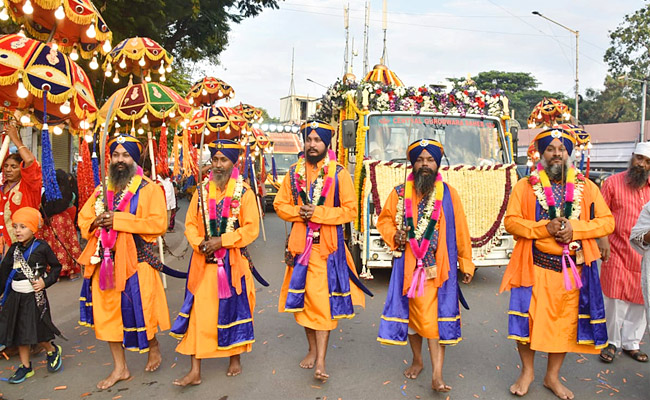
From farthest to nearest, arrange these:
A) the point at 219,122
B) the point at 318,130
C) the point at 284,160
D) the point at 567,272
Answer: the point at 284,160, the point at 219,122, the point at 318,130, the point at 567,272

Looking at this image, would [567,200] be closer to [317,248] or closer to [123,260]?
[317,248]

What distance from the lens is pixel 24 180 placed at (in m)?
5.10

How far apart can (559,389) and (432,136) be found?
179 inches

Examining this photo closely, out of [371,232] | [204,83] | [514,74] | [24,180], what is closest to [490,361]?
[371,232]

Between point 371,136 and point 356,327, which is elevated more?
point 371,136

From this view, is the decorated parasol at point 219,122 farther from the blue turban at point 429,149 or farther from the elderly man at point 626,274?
the elderly man at point 626,274

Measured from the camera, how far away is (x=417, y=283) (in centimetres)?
408

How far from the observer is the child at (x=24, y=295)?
169 inches

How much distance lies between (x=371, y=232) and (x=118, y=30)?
7.30 meters

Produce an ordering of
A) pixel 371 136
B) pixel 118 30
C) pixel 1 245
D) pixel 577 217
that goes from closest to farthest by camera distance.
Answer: pixel 577 217, pixel 1 245, pixel 371 136, pixel 118 30

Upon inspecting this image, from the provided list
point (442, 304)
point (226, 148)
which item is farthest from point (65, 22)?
point (442, 304)

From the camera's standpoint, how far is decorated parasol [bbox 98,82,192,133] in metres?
7.53

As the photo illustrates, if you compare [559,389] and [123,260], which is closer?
[559,389]

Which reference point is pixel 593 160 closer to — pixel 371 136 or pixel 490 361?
pixel 371 136
